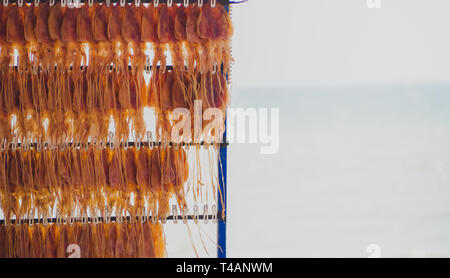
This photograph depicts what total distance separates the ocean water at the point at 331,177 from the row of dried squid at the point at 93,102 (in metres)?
0.38

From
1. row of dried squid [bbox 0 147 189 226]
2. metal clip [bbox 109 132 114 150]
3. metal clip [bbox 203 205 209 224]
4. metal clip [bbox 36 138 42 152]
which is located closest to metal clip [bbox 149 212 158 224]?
row of dried squid [bbox 0 147 189 226]

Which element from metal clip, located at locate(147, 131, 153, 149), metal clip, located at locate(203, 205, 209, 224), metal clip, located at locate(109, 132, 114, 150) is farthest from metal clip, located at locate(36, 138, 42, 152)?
metal clip, located at locate(203, 205, 209, 224)

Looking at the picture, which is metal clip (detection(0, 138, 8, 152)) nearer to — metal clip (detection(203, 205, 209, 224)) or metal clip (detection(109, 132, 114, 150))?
metal clip (detection(109, 132, 114, 150))

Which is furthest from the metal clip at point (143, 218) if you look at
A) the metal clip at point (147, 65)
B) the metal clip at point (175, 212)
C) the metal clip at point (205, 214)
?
the metal clip at point (147, 65)

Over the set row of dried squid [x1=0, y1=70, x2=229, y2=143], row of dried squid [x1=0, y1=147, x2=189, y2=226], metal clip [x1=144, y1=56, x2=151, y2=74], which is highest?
metal clip [x1=144, y1=56, x2=151, y2=74]

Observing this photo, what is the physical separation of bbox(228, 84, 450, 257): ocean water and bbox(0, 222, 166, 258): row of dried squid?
43 centimetres

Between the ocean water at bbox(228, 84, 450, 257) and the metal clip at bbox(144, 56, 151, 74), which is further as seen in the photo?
the ocean water at bbox(228, 84, 450, 257)

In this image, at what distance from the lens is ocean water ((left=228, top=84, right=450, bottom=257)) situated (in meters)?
2.08

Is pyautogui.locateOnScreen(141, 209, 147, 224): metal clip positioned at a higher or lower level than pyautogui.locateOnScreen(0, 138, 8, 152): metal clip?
lower

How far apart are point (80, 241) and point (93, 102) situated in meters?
0.54

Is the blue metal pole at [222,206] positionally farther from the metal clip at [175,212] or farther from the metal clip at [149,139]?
the metal clip at [149,139]

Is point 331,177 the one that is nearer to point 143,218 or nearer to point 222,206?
point 222,206

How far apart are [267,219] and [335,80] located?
2.39ft

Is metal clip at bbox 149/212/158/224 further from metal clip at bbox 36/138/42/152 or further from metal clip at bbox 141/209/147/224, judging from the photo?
metal clip at bbox 36/138/42/152
